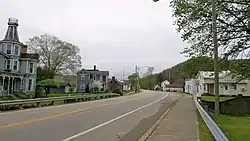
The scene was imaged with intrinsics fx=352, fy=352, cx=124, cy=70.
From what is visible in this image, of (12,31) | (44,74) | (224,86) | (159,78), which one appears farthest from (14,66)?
(159,78)

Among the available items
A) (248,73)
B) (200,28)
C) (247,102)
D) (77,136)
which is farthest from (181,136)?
(247,102)

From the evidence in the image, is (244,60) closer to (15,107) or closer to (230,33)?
(230,33)

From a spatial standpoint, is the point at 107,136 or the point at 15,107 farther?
the point at 15,107

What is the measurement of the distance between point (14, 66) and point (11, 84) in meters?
2.79

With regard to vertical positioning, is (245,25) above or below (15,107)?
above

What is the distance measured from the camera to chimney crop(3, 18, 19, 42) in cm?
5350

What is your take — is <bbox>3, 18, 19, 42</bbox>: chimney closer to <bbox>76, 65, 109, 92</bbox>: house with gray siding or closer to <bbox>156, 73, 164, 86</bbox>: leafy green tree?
<bbox>76, 65, 109, 92</bbox>: house with gray siding

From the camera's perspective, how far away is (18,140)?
9.73 metres

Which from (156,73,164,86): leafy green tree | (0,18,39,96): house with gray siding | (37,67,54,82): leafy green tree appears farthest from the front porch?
(156,73,164,86): leafy green tree

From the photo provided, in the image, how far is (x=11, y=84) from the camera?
53.7m

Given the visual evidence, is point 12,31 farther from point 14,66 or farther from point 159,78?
point 159,78

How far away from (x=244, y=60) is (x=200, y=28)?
12.7 feet

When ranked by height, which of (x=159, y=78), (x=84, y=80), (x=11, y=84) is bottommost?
(x=11, y=84)

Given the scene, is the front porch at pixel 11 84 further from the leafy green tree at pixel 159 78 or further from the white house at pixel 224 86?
the leafy green tree at pixel 159 78
